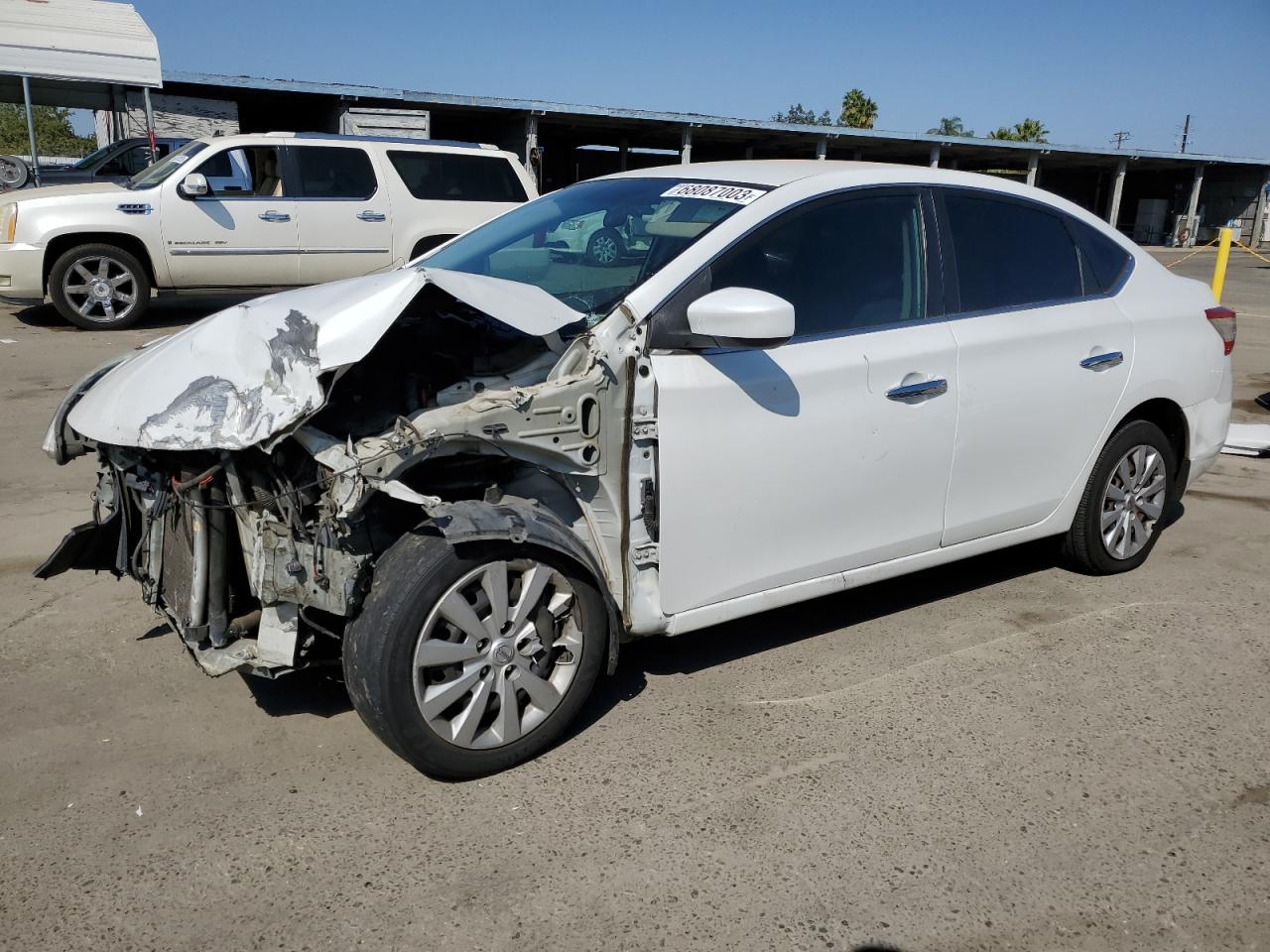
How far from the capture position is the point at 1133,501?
15.3 feet

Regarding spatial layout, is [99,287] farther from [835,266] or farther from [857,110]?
[857,110]

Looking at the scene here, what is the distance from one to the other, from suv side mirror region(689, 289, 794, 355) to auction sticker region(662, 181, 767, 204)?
23.9 inches

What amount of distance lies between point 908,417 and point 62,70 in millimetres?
14849

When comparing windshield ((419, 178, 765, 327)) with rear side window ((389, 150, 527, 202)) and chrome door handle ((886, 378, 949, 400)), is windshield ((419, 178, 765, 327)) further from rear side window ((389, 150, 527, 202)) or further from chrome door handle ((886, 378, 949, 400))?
rear side window ((389, 150, 527, 202))

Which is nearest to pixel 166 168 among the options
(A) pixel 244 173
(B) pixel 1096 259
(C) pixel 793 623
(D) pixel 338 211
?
(A) pixel 244 173

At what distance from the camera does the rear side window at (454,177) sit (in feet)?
38.7

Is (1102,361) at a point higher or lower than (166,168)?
lower

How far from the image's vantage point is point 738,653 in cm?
398

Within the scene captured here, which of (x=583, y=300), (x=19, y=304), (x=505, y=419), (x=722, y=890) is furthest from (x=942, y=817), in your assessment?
(x=19, y=304)

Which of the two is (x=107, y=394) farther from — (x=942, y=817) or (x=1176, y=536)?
(x=1176, y=536)

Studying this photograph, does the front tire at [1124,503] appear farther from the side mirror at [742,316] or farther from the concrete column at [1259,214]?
the concrete column at [1259,214]

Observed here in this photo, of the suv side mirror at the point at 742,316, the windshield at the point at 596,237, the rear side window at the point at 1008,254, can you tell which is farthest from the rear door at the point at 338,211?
the suv side mirror at the point at 742,316

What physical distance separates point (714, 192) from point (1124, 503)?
2414 millimetres

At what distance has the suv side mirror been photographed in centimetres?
305
